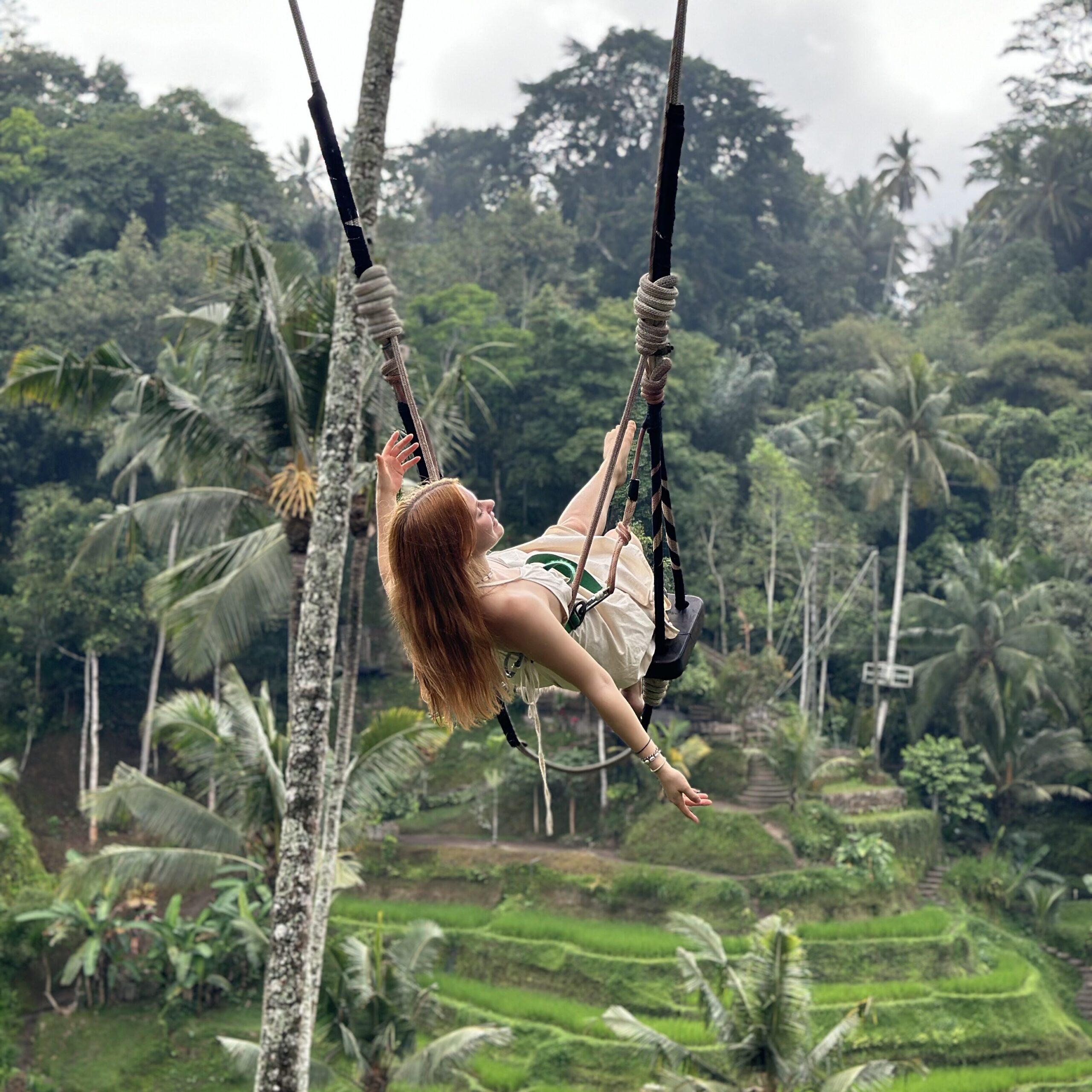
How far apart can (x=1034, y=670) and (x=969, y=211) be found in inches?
601

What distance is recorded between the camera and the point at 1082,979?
15.7 meters

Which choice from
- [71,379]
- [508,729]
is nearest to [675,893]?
[71,379]

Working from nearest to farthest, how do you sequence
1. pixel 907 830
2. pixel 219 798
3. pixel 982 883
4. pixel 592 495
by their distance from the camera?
pixel 592 495 < pixel 219 798 < pixel 907 830 < pixel 982 883

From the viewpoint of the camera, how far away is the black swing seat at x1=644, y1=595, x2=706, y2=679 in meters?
2.33

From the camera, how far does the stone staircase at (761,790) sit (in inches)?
642

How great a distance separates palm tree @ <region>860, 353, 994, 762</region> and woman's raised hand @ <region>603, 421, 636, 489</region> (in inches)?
633

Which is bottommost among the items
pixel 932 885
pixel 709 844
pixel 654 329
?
pixel 932 885

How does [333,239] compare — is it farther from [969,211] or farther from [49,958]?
[49,958]

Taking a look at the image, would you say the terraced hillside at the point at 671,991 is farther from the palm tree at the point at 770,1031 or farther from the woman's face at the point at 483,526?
the woman's face at the point at 483,526

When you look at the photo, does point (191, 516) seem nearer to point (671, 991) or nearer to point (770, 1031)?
point (770, 1031)

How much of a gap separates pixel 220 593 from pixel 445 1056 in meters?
3.24

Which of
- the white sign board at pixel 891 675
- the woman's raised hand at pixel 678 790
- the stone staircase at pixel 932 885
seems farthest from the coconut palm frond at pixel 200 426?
the white sign board at pixel 891 675

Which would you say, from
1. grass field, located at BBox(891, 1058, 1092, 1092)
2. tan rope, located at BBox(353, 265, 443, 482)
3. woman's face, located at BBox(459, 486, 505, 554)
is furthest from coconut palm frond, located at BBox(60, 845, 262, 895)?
woman's face, located at BBox(459, 486, 505, 554)

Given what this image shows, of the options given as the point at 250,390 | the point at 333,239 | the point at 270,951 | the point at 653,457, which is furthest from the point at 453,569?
the point at 333,239
